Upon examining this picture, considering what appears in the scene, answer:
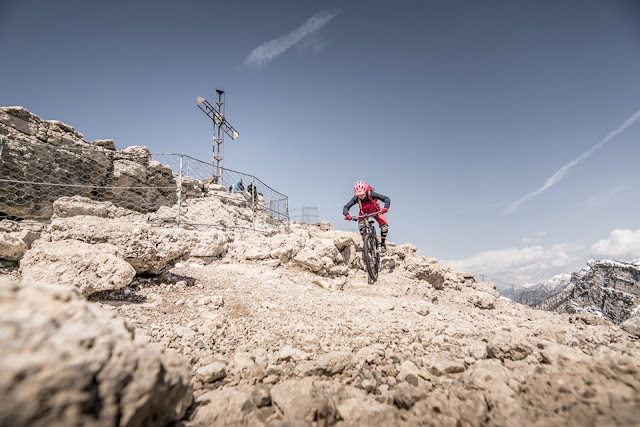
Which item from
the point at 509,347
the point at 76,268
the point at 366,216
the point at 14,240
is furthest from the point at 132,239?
the point at 366,216

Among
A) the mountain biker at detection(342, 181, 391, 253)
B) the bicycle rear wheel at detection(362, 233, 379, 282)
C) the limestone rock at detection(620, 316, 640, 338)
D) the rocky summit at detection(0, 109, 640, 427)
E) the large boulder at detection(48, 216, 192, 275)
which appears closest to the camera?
the rocky summit at detection(0, 109, 640, 427)

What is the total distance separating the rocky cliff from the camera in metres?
10.3

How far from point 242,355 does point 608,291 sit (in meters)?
15.3

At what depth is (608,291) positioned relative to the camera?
1077 centimetres

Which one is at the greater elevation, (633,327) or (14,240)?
(14,240)

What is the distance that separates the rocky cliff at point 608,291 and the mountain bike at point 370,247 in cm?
997

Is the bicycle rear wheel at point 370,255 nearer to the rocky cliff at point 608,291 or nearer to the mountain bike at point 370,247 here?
the mountain bike at point 370,247

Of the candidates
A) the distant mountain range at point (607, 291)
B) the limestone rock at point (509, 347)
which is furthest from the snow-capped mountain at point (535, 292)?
the limestone rock at point (509, 347)

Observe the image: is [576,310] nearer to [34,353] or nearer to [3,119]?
[34,353]

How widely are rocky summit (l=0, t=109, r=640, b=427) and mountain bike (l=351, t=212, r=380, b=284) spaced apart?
2.62m

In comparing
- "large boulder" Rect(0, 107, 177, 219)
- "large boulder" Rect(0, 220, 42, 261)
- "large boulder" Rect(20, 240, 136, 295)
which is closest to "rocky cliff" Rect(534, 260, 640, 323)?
"large boulder" Rect(20, 240, 136, 295)

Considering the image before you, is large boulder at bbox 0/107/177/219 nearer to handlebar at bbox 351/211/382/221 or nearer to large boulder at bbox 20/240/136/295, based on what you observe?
large boulder at bbox 20/240/136/295

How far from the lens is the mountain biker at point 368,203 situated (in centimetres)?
720

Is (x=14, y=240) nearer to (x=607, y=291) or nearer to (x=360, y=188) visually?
(x=360, y=188)
